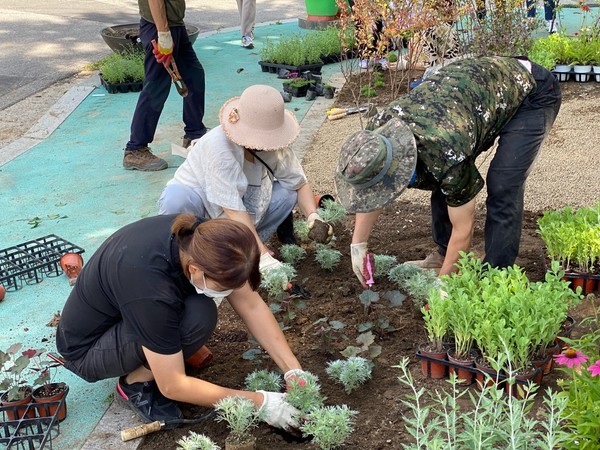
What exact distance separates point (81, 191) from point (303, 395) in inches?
135

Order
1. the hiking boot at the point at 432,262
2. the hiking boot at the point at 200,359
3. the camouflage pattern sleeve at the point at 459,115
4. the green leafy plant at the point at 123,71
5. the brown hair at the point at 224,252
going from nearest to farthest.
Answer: the brown hair at the point at 224,252 → the camouflage pattern sleeve at the point at 459,115 → the hiking boot at the point at 200,359 → the hiking boot at the point at 432,262 → the green leafy plant at the point at 123,71

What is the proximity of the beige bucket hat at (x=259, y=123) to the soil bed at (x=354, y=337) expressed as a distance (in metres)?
0.77

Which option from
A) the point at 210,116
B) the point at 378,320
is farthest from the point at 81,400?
the point at 210,116

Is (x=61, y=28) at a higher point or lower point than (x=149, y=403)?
higher

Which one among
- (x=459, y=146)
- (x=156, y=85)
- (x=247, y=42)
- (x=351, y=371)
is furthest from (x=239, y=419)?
(x=247, y=42)

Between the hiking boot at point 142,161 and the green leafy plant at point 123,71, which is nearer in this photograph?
the hiking boot at point 142,161

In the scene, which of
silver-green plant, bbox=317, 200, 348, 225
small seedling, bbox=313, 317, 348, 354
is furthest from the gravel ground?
small seedling, bbox=313, 317, 348, 354

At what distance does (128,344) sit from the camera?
3117 mm

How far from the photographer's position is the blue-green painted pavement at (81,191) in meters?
3.85

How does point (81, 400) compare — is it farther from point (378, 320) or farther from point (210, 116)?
point (210, 116)

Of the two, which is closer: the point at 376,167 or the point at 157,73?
the point at 376,167

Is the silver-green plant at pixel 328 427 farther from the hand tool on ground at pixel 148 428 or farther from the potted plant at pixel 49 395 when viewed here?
the potted plant at pixel 49 395

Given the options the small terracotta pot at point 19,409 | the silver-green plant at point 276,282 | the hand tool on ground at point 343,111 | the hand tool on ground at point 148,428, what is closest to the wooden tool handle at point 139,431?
the hand tool on ground at point 148,428

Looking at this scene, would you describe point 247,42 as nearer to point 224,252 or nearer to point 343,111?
point 343,111
